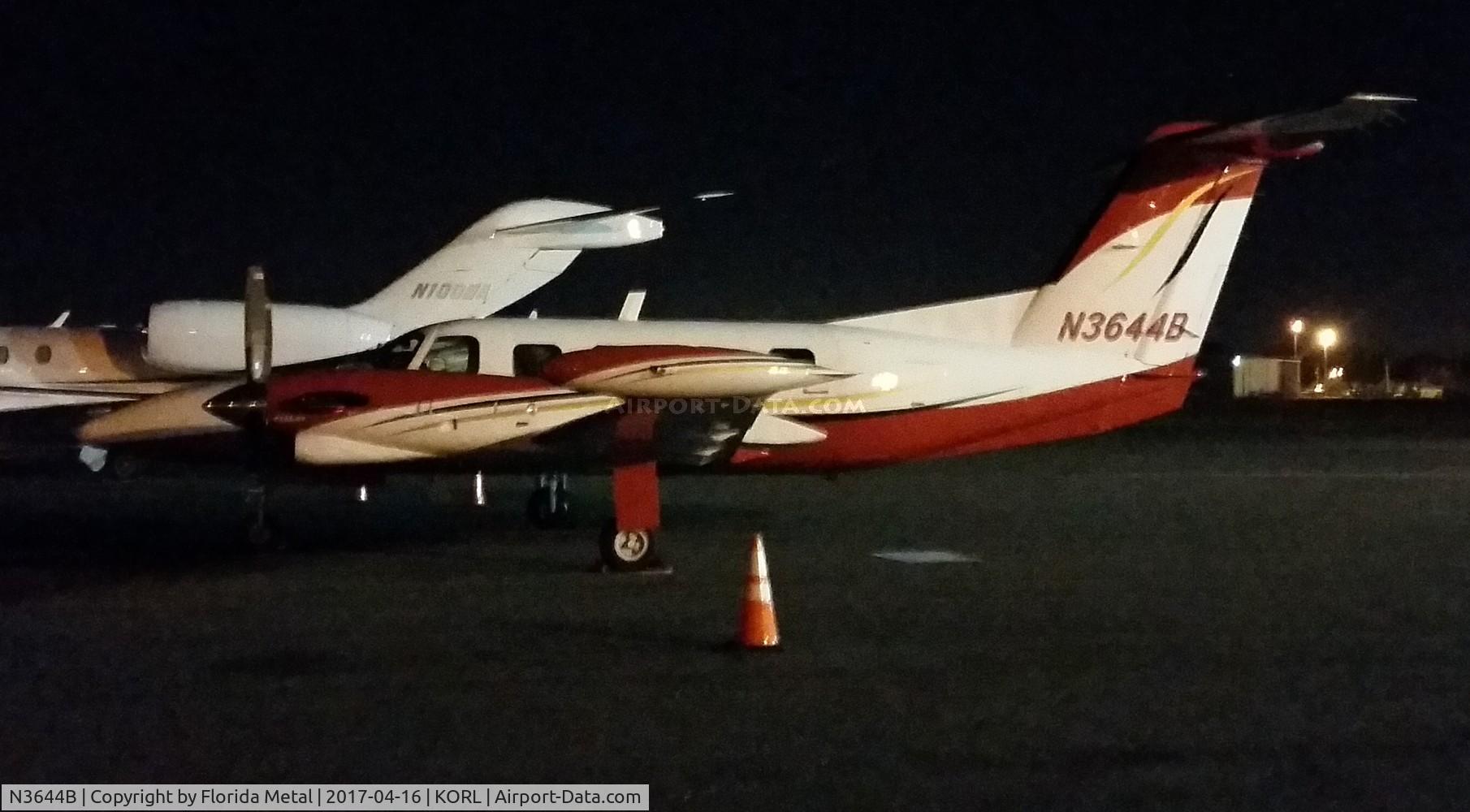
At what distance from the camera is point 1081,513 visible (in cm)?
1717

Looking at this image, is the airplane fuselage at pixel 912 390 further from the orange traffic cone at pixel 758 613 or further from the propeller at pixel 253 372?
the orange traffic cone at pixel 758 613

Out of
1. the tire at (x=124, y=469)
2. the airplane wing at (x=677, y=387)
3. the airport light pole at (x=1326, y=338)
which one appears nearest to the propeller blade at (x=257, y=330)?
the airplane wing at (x=677, y=387)

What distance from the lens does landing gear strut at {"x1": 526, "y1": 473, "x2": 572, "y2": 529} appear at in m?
15.8

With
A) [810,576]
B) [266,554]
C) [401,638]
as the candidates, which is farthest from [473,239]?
[401,638]

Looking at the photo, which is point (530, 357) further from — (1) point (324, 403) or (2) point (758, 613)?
(2) point (758, 613)

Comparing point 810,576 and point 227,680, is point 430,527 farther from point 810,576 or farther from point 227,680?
point 227,680

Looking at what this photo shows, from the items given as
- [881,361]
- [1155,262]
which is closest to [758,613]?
[881,361]

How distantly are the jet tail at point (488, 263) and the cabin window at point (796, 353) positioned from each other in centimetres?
795

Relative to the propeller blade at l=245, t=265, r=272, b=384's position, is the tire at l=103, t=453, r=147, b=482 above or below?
below

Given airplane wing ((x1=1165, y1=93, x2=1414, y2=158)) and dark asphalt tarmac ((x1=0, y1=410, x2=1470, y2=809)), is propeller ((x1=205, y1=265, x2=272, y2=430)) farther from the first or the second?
airplane wing ((x1=1165, y1=93, x2=1414, y2=158))

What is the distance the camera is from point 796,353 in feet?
46.8

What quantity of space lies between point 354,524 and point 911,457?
6.24 metres

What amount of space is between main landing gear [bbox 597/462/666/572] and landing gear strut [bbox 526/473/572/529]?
349cm

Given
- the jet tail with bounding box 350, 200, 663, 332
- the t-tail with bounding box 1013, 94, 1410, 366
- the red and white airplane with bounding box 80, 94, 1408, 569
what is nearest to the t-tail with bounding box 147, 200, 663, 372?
the jet tail with bounding box 350, 200, 663, 332
